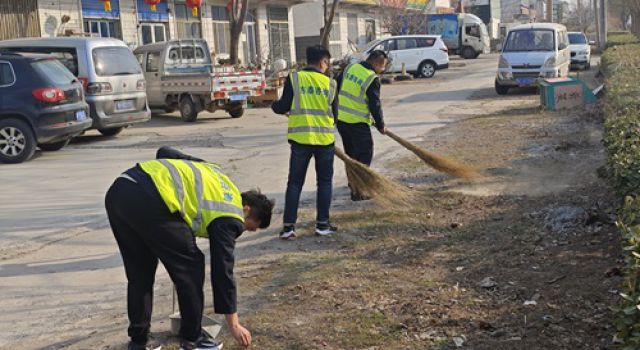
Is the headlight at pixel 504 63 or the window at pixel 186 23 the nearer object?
the headlight at pixel 504 63

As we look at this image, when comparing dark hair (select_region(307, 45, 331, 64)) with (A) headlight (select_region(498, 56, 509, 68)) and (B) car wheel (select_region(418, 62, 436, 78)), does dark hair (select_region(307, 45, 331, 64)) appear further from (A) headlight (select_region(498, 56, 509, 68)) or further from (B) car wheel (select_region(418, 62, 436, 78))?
(B) car wheel (select_region(418, 62, 436, 78))

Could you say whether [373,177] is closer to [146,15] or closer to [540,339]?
[540,339]

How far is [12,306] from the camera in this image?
5.16 meters

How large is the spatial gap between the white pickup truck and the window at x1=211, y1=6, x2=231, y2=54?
11.6 m

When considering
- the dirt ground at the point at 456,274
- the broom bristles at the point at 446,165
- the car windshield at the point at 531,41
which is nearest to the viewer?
the dirt ground at the point at 456,274

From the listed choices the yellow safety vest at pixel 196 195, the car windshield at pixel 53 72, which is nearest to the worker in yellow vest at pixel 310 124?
the yellow safety vest at pixel 196 195

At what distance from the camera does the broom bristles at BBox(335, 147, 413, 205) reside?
7.41m

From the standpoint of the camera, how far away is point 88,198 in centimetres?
867

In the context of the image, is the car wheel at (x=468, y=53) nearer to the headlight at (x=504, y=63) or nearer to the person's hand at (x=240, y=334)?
the headlight at (x=504, y=63)

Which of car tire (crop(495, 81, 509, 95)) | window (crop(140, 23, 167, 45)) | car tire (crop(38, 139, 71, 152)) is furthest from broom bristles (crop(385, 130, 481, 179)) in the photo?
window (crop(140, 23, 167, 45))

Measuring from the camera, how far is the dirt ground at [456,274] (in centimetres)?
416

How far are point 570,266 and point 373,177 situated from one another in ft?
8.89

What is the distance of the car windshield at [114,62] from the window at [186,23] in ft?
43.2

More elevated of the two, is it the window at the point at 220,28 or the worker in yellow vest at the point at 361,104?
the window at the point at 220,28
